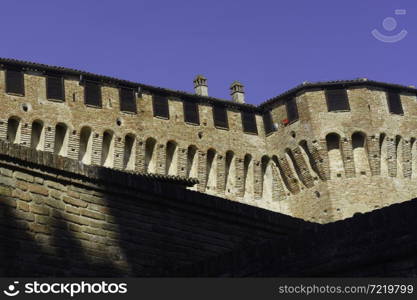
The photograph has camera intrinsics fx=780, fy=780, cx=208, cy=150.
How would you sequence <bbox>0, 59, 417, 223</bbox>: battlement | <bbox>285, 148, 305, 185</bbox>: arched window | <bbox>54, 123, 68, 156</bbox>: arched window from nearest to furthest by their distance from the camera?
<bbox>54, 123, 68, 156</bbox>: arched window → <bbox>0, 59, 417, 223</bbox>: battlement → <bbox>285, 148, 305, 185</bbox>: arched window

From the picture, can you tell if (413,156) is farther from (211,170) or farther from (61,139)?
(61,139)

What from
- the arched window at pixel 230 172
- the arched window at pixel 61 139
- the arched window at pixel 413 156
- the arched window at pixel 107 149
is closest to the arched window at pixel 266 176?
the arched window at pixel 230 172

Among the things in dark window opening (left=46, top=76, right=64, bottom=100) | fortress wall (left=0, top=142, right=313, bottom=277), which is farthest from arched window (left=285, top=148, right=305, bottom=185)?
fortress wall (left=0, top=142, right=313, bottom=277)

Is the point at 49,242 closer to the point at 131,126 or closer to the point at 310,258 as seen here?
the point at 310,258

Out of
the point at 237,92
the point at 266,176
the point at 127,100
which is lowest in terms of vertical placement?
the point at 266,176

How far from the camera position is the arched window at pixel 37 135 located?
3073 cm

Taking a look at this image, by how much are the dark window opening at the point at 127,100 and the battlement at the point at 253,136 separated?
0.05 metres

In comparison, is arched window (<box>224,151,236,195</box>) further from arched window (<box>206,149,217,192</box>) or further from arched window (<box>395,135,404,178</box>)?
arched window (<box>395,135,404,178</box>)

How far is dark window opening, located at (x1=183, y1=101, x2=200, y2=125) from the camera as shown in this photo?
1348 inches

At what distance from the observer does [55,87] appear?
31.5 metres

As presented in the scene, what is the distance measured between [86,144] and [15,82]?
3.78m

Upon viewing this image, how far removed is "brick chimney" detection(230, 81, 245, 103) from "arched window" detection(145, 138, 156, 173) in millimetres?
6851

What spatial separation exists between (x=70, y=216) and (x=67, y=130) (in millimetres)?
22945

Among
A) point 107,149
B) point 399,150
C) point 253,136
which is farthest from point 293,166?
point 107,149
